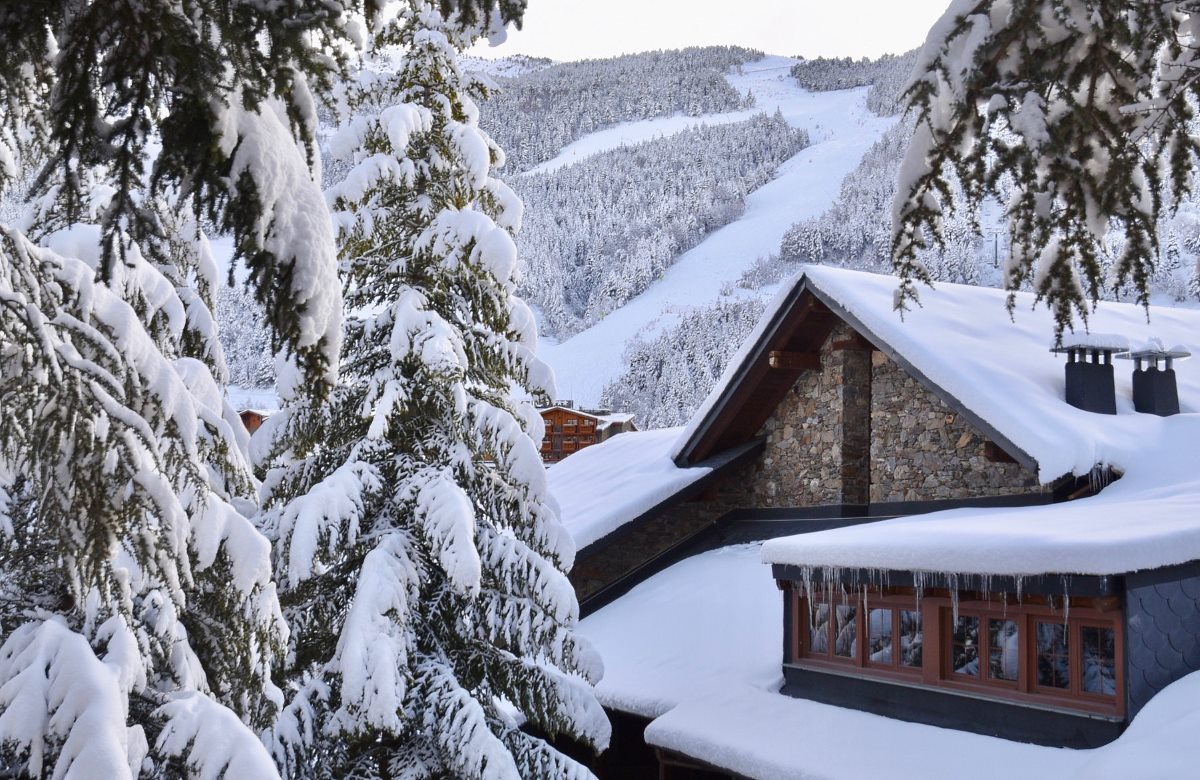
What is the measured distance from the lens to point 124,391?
11.1 feet

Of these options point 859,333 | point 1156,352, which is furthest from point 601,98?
point 1156,352

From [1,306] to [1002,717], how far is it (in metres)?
7.70

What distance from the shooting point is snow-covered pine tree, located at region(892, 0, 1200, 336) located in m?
3.80

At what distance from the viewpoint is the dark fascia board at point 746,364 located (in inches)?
491

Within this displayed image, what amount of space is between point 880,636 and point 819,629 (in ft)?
2.36

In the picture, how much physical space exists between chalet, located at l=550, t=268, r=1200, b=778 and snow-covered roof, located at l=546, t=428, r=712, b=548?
1.9 inches

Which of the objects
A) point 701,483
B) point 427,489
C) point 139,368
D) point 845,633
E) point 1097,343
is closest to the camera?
point 139,368

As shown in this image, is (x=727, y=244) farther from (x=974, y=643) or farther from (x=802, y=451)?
(x=974, y=643)

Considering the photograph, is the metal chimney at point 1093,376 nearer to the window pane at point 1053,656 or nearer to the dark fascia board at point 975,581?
the dark fascia board at point 975,581

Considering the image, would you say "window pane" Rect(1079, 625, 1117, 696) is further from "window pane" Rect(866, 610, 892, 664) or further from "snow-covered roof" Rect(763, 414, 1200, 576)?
"window pane" Rect(866, 610, 892, 664)

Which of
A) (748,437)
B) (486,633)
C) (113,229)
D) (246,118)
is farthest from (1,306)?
(748,437)

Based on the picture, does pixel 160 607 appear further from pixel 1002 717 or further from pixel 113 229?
pixel 1002 717

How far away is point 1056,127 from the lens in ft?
12.3

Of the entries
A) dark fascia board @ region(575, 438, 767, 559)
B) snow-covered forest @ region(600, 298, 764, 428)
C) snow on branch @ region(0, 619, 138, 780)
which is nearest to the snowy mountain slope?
snow-covered forest @ region(600, 298, 764, 428)
